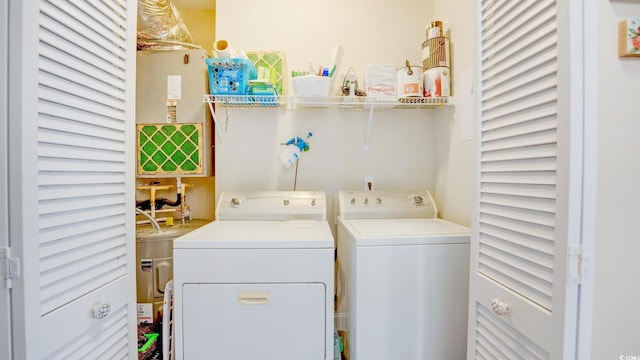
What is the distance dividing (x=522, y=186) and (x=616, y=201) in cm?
23

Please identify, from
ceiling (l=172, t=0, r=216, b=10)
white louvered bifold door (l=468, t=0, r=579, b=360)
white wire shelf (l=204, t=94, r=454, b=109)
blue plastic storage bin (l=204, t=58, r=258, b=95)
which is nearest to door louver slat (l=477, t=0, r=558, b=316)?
white louvered bifold door (l=468, t=0, r=579, b=360)

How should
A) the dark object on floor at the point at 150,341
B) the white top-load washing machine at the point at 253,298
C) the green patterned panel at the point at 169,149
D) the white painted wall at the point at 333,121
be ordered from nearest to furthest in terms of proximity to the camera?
the white top-load washing machine at the point at 253,298, the dark object on floor at the point at 150,341, the green patterned panel at the point at 169,149, the white painted wall at the point at 333,121

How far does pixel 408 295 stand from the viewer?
55.5 inches

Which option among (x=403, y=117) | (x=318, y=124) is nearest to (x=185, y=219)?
(x=318, y=124)

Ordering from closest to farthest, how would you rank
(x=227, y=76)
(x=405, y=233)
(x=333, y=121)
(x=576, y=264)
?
(x=576, y=264), (x=405, y=233), (x=227, y=76), (x=333, y=121)

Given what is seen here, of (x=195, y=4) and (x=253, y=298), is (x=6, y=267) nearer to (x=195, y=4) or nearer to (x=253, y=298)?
(x=253, y=298)

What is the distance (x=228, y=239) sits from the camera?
1.37 metres

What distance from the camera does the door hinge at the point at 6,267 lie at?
70 cm

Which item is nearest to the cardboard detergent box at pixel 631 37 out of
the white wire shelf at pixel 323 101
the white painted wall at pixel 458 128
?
the white painted wall at pixel 458 128

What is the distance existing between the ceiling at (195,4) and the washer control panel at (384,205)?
1.96 meters

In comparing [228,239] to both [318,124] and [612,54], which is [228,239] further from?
[612,54]

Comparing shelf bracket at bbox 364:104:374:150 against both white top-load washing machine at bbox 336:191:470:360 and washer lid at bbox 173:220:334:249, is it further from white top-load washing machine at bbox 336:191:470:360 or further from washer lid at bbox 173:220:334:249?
white top-load washing machine at bbox 336:191:470:360

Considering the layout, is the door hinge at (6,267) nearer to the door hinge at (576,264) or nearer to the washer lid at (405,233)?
the washer lid at (405,233)

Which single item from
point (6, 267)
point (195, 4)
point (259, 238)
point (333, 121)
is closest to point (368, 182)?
point (333, 121)
